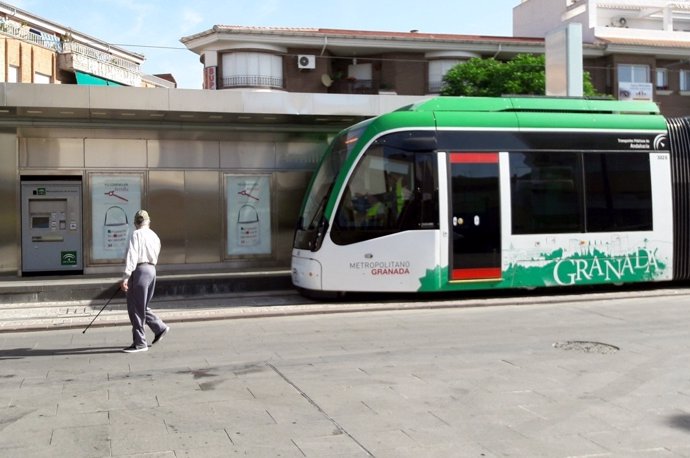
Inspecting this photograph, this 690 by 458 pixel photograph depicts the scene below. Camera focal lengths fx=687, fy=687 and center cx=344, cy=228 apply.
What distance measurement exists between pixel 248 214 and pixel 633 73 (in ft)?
87.2

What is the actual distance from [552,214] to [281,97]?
251 inches

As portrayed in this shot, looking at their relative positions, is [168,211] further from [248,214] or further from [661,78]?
[661,78]

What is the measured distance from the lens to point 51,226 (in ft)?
52.0

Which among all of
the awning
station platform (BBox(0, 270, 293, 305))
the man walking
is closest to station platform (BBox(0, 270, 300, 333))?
station platform (BBox(0, 270, 293, 305))

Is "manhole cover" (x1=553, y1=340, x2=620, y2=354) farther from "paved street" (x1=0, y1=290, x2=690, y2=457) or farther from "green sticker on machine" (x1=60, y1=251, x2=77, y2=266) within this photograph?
"green sticker on machine" (x1=60, y1=251, x2=77, y2=266)

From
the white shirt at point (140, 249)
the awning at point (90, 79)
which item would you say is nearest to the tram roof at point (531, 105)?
the white shirt at point (140, 249)

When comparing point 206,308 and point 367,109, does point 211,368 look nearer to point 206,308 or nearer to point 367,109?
point 206,308

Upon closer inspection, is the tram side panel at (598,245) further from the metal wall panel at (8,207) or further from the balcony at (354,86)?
the balcony at (354,86)

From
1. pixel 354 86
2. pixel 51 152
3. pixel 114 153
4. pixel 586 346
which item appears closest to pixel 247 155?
pixel 114 153

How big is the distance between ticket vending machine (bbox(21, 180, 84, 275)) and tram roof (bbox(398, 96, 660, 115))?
8.29 m

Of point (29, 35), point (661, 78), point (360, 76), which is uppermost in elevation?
point (29, 35)

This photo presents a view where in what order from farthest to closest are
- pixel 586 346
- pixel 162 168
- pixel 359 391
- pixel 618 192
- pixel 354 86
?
pixel 354 86 < pixel 162 168 < pixel 618 192 < pixel 586 346 < pixel 359 391

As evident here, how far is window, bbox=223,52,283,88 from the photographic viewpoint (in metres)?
33.3

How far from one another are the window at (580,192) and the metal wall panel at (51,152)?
9.89 metres
